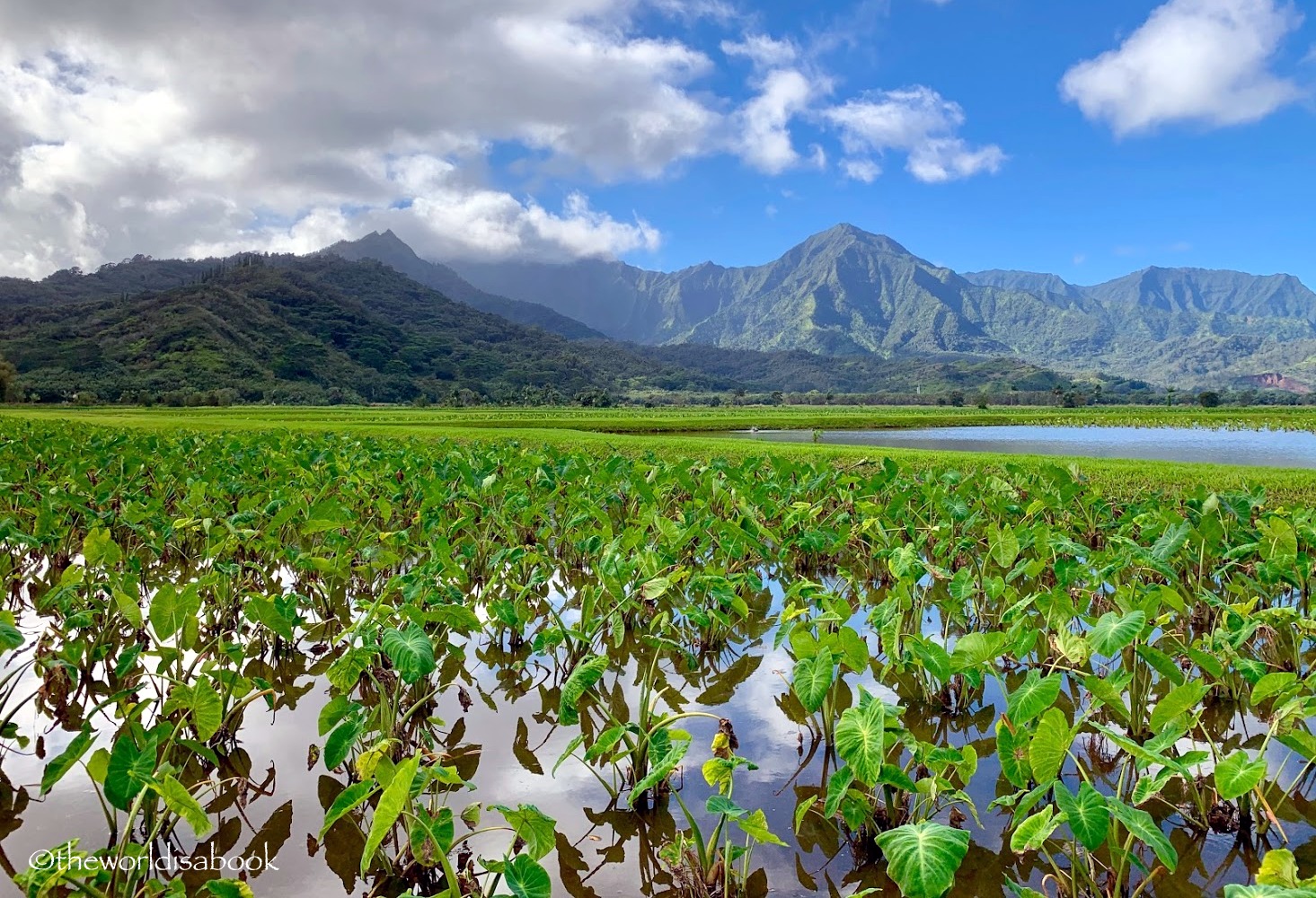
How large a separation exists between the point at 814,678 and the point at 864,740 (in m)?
0.59

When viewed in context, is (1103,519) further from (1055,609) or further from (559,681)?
(559,681)

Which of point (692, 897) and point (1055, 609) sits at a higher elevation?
point (1055, 609)

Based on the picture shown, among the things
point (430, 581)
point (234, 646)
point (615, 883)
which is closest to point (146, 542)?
point (430, 581)

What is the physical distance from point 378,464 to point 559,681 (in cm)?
688

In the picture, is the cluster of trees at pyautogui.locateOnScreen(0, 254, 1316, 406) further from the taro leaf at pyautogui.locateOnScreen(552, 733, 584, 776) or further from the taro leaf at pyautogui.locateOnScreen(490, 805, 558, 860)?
the taro leaf at pyautogui.locateOnScreen(490, 805, 558, 860)

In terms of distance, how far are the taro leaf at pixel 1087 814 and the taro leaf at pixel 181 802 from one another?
268 centimetres

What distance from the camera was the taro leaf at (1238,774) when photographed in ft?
8.05

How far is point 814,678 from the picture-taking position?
3.25m

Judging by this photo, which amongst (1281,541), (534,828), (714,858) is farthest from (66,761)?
(1281,541)

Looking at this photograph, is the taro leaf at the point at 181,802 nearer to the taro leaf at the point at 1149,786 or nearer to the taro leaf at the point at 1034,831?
the taro leaf at the point at 1034,831

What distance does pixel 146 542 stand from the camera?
21.8ft

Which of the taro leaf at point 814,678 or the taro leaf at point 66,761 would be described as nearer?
the taro leaf at point 66,761

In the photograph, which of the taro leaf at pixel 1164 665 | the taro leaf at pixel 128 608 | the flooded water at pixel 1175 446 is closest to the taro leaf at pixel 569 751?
the taro leaf at pixel 128 608

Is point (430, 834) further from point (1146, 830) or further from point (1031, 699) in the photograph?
point (1031, 699)
